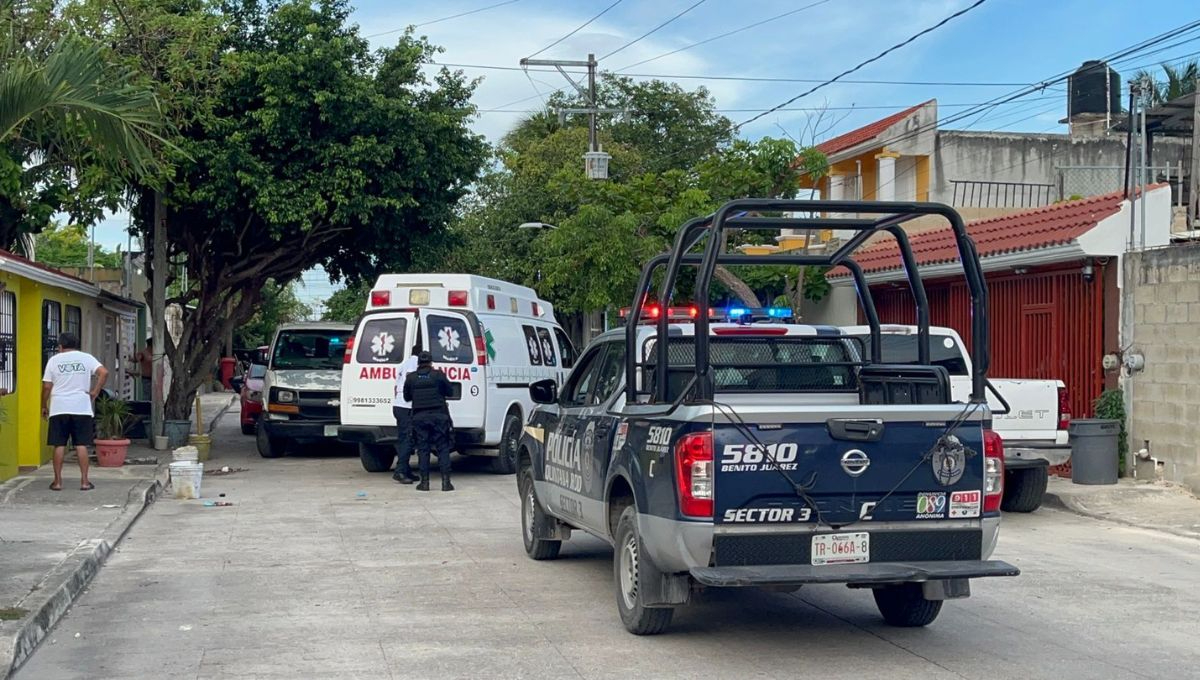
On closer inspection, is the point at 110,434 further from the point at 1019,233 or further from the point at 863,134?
the point at 863,134

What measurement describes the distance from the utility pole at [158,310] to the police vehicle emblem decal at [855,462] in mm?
16449

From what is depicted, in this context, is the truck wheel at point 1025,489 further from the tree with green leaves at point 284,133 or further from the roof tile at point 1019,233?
the tree with green leaves at point 284,133

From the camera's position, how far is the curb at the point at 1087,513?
12820mm

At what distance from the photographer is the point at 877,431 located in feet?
23.3

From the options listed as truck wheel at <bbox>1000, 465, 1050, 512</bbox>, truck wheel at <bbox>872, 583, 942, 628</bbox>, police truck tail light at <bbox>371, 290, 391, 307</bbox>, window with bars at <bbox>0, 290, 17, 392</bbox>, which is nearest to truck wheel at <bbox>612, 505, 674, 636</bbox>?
truck wheel at <bbox>872, 583, 942, 628</bbox>

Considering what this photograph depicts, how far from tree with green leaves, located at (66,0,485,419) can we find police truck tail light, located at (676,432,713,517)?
1387 centimetres

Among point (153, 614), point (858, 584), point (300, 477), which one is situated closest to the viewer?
point (858, 584)

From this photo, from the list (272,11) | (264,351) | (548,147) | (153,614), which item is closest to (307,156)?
(272,11)

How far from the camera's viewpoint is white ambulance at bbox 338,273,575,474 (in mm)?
17375

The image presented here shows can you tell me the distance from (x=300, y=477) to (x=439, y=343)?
2.84m

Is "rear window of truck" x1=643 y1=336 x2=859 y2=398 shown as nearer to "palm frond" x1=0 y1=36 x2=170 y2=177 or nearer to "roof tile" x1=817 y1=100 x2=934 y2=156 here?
"palm frond" x1=0 y1=36 x2=170 y2=177

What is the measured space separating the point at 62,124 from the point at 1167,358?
12.1m

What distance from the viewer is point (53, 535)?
11422mm

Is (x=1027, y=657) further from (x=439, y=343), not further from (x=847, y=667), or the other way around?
(x=439, y=343)
